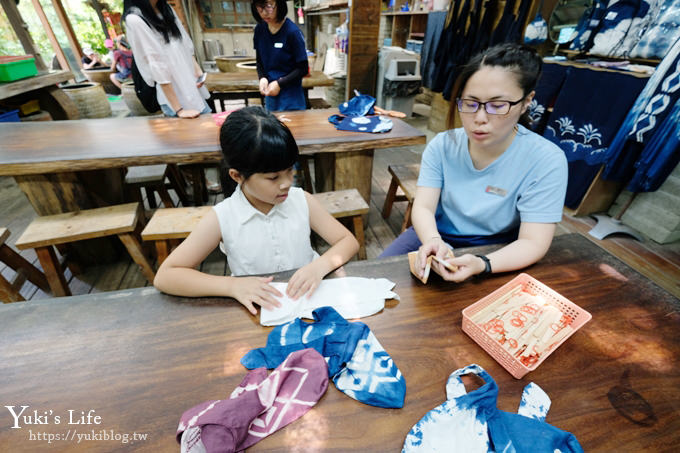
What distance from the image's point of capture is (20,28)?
15.3 ft

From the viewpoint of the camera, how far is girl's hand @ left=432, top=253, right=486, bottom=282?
1029 millimetres

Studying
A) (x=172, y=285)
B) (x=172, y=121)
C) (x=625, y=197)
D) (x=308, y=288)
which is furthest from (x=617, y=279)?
(x=172, y=121)

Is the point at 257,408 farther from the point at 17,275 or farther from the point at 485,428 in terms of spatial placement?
the point at 17,275

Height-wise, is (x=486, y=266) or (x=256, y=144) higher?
(x=256, y=144)

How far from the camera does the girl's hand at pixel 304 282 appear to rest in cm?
98

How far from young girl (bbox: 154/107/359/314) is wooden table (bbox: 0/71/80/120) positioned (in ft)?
15.6

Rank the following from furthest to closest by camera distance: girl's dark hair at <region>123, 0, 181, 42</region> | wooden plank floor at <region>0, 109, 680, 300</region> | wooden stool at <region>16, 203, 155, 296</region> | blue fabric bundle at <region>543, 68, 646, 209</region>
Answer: blue fabric bundle at <region>543, 68, 646, 209</region>, wooden plank floor at <region>0, 109, 680, 300</region>, girl's dark hair at <region>123, 0, 181, 42</region>, wooden stool at <region>16, 203, 155, 296</region>

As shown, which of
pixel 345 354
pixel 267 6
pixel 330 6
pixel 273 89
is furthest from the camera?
pixel 330 6

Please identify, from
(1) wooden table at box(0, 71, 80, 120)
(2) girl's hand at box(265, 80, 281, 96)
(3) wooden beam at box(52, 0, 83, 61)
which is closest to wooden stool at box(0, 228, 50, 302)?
(2) girl's hand at box(265, 80, 281, 96)

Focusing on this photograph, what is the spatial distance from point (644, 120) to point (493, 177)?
2114 millimetres

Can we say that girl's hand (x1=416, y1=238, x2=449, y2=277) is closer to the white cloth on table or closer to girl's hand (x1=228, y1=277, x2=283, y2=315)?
girl's hand (x1=228, y1=277, x2=283, y2=315)

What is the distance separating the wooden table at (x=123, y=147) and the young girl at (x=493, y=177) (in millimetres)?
969

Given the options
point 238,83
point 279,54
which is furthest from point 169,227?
point 238,83

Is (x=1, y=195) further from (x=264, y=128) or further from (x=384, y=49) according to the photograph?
(x=384, y=49)
